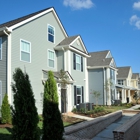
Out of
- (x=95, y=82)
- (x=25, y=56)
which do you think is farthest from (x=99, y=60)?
(x=25, y=56)

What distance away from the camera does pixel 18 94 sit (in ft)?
15.1

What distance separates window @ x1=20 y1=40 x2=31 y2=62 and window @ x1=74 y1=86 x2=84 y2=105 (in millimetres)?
6826

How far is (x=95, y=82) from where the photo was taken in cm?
2706

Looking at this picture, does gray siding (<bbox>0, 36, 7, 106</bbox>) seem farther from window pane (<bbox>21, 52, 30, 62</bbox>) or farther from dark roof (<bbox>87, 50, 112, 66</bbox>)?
dark roof (<bbox>87, 50, 112, 66</bbox>)

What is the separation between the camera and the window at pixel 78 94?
1937 cm

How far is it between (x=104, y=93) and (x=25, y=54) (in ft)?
50.3

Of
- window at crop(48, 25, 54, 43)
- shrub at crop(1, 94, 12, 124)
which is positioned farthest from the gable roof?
shrub at crop(1, 94, 12, 124)

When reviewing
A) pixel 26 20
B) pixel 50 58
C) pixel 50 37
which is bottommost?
pixel 50 58

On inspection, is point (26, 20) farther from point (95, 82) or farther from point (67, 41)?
point (95, 82)

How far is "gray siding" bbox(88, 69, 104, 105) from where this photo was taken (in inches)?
1051

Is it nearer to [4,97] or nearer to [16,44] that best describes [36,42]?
[16,44]

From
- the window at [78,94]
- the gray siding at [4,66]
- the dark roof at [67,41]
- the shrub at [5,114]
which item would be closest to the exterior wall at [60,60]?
the dark roof at [67,41]

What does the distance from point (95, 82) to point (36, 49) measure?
13.6m

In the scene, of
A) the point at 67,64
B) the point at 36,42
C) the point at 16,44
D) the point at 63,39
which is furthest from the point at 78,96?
the point at 16,44
